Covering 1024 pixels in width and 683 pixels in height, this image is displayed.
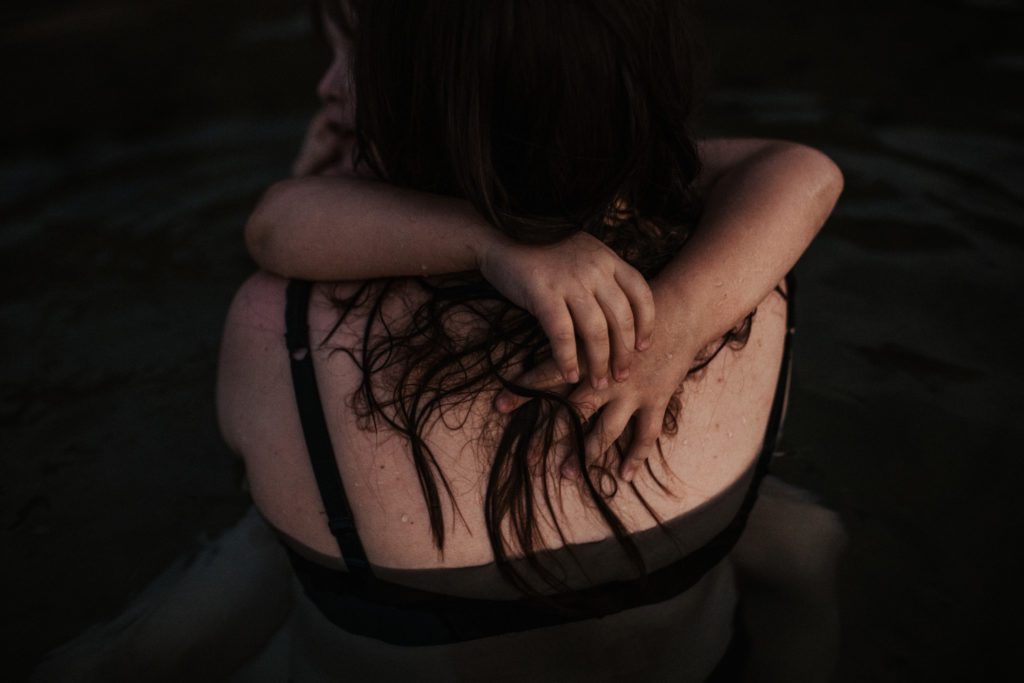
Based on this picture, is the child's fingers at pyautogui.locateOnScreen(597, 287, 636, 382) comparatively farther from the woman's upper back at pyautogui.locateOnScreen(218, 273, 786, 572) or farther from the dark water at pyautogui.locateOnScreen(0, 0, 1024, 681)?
the dark water at pyautogui.locateOnScreen(0, 0, 1024, 681)

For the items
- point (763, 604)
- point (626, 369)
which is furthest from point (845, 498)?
point (626, 369)

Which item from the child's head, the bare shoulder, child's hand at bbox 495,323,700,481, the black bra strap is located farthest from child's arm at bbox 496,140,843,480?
the bare shoulder

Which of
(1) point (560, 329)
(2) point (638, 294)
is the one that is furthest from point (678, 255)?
(1) point (560, 329)

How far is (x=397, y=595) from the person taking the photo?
1.53m

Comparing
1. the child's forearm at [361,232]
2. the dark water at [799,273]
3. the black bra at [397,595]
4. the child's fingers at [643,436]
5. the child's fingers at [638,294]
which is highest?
the child's fingers at [638,294]

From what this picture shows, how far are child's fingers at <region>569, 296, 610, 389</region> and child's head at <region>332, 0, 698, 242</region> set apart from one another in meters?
0.12

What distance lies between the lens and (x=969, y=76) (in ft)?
12.6

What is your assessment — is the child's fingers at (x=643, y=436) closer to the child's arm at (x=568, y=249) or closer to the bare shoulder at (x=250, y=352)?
the child's arm at (x=568, y=249)

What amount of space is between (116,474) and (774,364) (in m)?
1.88

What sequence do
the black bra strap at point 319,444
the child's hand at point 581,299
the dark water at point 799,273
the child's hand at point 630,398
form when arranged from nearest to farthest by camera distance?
the child's hand at point 581,299, the child's hand at point 630,398, the black bra strap at point 319,444, the dark water at point 799,273

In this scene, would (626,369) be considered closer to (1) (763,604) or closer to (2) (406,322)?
(2) (406,322)

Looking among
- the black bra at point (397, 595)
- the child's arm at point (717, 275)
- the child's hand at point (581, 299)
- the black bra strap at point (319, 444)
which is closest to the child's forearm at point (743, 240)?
the child's arm at point (717, 275)

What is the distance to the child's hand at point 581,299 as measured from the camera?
125cm

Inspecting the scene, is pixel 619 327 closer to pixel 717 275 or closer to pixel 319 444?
pixel 717 275
